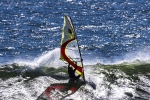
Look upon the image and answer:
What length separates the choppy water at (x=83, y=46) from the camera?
29.6 meters

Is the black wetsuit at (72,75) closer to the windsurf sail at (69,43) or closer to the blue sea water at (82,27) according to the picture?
the windsurf sail at (69,43)

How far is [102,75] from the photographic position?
107 feet

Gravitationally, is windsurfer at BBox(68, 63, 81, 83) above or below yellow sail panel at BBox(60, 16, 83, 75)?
below

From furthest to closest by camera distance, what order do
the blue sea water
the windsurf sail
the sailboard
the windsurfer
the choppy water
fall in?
the blue sea water → the windsurf sail → the windsurfer → the choppy water → the sailboard

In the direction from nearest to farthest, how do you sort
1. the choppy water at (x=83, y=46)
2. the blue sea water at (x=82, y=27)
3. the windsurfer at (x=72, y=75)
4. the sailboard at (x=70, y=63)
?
the sailboard at (x=70, y=63) < the choppy water at (x=83, y=46) < the windsurfer at (x=72, y=75) < the blue sea water at (x=82, y=27)

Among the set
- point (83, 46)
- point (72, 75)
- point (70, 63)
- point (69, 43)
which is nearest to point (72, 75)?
point (72, 75)

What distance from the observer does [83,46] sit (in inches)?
1890

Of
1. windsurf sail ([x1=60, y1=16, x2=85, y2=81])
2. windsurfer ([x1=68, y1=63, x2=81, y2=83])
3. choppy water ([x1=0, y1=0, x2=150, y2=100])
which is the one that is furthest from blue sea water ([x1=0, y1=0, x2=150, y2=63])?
windsurfer ([x1=68, y1=63, x2=81, y2=83])

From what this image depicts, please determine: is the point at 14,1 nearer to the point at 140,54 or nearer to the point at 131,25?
the point at 131,25

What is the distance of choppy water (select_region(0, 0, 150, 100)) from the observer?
29625 millimetres

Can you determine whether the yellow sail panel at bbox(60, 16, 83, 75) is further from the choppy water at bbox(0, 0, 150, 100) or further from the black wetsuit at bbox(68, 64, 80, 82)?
the choppy water at bbox(0, 0, 150, 100)

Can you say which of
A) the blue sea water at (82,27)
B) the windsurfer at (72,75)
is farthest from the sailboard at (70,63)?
the blue sea water at (82,27)

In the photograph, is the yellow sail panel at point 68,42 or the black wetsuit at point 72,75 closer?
the black wetsuit at point 72,75

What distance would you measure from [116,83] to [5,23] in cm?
3142
